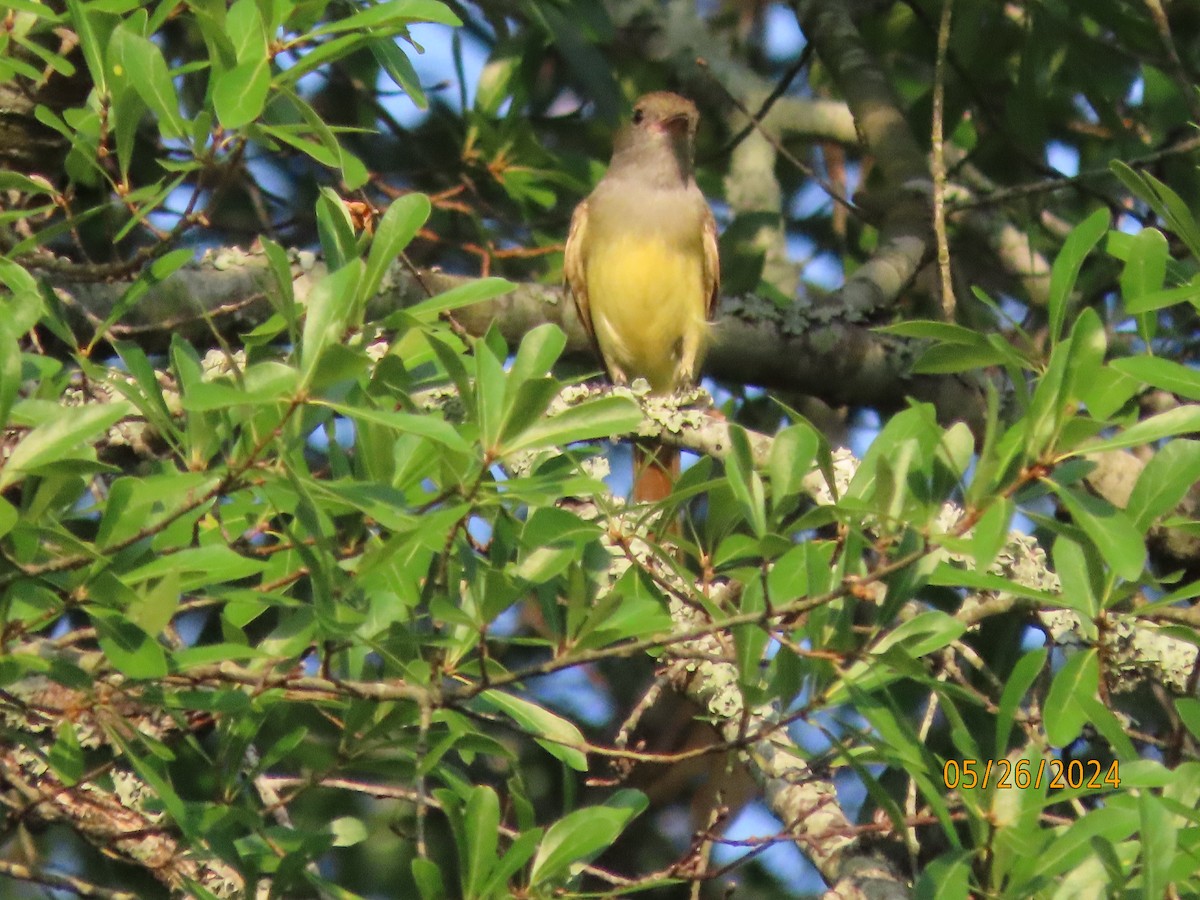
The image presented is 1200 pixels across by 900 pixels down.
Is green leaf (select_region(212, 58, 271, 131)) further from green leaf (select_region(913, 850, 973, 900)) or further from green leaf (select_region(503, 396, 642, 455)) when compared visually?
green leaf (select_region(913, 850, 973, 900))

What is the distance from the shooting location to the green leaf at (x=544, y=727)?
2422 mm

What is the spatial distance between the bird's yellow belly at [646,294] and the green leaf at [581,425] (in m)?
3.96

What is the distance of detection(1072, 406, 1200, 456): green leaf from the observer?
2.05m

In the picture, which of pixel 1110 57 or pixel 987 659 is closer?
pixel 987 659

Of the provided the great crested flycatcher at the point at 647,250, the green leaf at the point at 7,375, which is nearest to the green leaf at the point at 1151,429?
the green leaf at the point at 7,375

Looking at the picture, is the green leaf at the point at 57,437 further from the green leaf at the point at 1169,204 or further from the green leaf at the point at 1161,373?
the green leaf at the point at 1169,204

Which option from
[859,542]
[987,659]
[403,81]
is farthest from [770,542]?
[987,659]

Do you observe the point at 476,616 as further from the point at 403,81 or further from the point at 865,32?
the point at 865,32

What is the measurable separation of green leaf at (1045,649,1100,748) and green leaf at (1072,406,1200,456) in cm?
41

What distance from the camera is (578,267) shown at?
6168mm

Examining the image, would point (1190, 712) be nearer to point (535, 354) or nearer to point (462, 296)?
point (535, 354)

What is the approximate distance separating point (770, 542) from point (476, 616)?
17.0 inches

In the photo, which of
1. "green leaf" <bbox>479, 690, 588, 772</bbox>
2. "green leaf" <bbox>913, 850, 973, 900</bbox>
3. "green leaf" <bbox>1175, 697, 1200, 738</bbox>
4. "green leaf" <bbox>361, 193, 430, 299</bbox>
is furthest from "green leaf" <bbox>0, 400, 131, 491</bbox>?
"green leaf" <bbox>1175, 697, 1200, 738</bbox>

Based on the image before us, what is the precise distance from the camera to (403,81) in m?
3.08
